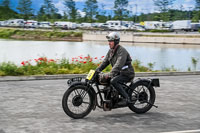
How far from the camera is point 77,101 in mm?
6984

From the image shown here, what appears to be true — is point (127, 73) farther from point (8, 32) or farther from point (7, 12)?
point (7, 12)

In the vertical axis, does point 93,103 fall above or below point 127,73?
below

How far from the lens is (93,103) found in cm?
714

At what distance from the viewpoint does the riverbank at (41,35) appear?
8981 centimetres

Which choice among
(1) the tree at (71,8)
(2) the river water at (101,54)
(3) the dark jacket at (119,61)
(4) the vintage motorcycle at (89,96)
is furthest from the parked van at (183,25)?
(3) the dark jacket at (119,61)

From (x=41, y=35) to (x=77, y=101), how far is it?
90903mm

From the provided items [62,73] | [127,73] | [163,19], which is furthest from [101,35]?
[127,73]

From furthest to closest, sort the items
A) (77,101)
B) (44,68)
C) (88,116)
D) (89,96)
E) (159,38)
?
(159,38), (44,68), (88,116), (89,96), (77,101)

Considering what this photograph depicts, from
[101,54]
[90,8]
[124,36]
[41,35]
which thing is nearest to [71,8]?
[90,8]

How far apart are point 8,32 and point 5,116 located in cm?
9363

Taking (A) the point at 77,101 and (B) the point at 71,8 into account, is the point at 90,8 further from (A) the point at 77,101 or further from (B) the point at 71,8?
(A) the point at 77,101

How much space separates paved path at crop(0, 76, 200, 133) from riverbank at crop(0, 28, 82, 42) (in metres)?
78.2

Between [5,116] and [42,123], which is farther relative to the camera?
[5,116]

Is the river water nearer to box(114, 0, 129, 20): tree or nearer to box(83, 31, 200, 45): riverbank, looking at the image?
box(83, 31, 200, 45): riverbank
